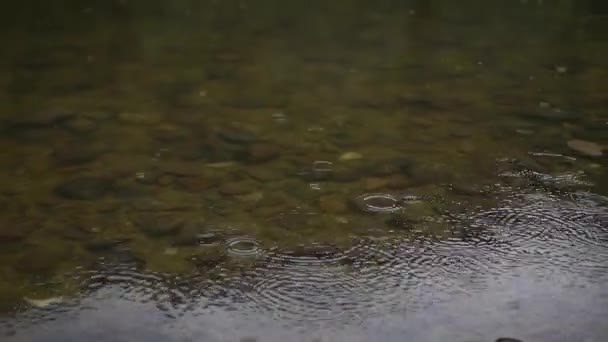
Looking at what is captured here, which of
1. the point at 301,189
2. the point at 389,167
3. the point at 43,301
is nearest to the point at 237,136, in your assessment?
the point at 301,189

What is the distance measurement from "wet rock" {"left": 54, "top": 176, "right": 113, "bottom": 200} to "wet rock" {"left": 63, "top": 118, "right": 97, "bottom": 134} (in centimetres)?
54

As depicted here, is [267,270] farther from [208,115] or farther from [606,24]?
[606,24]

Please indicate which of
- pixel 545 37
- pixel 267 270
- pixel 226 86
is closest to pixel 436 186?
pixel 267 270

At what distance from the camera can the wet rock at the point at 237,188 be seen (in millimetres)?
2818

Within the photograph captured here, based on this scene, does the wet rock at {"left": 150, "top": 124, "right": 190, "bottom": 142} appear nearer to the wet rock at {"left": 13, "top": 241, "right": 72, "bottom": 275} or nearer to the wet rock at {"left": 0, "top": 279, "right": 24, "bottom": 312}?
the wet rock at {"left": 13, "top": 241, "right": 72, "bottom": 275}

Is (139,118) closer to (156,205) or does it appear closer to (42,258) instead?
(156,205)

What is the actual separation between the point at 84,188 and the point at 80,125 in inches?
28.3

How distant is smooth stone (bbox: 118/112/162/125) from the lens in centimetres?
353

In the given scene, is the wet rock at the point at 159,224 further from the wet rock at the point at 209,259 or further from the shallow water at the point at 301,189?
the wet rock at the point at 209,259

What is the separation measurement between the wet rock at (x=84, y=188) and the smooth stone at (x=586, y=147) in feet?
6.50

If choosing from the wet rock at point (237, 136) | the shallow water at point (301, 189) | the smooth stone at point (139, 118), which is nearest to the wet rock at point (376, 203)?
the shallow water at point (301, 189)

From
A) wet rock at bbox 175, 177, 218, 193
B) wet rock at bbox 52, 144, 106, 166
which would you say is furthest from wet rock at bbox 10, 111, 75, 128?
wet rock at bbox 175, 177, 218, 193

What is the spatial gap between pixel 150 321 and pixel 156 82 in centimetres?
236

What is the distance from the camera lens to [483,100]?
388 centimetres
